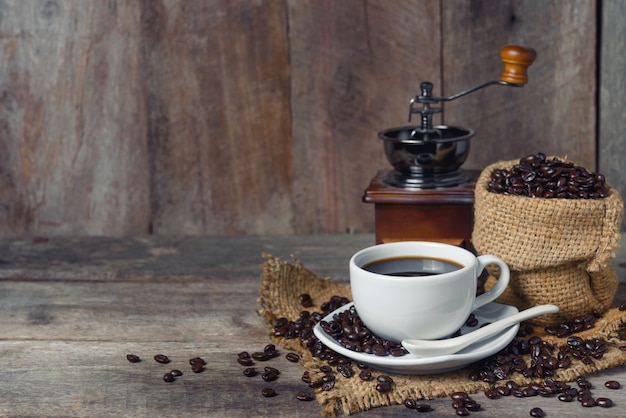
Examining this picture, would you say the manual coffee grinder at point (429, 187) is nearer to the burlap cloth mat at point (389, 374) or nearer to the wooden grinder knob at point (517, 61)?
the wooden grinder knob at point (517, 61)

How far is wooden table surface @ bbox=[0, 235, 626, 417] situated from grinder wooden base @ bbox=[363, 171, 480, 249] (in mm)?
225

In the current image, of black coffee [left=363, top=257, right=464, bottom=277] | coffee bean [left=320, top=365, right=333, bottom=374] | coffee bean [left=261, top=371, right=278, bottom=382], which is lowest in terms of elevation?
coffee bean [left=261, top=371, right=278, bottom=382]

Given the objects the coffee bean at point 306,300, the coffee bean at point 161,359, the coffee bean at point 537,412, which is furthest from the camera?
the coffee bean at point 306,300

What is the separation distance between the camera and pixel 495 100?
6.63 feet

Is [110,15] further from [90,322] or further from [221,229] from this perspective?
[90,322]

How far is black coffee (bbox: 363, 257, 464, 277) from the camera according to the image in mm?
1291

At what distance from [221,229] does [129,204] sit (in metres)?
0.25

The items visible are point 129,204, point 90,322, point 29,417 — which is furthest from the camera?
point 129,204

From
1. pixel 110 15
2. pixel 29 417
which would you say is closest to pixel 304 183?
pixel 110 15

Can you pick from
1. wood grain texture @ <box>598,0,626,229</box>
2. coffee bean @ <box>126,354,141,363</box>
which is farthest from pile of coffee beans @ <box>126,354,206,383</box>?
wood grain texture @ <box>598,0,626,229</box>

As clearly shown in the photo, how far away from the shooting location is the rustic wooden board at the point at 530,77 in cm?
196

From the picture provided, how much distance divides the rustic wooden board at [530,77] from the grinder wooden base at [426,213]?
1.64ft

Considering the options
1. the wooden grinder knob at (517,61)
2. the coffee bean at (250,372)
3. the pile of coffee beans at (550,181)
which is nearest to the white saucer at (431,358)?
the coffee bean at (250,372)

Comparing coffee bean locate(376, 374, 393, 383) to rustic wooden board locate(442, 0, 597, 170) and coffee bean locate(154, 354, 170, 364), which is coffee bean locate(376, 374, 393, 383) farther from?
rustic wooden board locate(442, 0, 597, 170)
